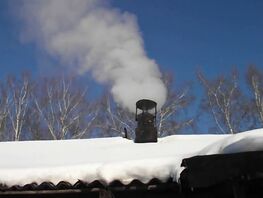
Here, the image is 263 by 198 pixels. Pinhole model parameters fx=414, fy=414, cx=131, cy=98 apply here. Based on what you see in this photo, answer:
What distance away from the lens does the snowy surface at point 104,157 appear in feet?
16.6

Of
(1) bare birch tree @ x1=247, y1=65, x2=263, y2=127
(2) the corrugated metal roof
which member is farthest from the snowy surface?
(1) bare birch tree @ x1=247, y1=65, x2=263, y2=127

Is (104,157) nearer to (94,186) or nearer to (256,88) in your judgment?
(94,186)

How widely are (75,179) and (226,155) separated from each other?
2.89m

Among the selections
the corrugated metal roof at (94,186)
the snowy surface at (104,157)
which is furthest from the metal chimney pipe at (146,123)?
the corrugated metal roof at (94,186)

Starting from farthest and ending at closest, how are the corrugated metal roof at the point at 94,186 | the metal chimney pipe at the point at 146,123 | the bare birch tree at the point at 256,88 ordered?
the bare birch tree at the point at 256,88
the metal chimney pipe at the point at 146,123
the corrugated metal roof at the point at 94,186

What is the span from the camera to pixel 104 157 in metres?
8.38

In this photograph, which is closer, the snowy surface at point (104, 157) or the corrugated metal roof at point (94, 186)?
the snowy surface at point (104, 157)

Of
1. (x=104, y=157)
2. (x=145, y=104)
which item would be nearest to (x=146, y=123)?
(x=145, y=104)

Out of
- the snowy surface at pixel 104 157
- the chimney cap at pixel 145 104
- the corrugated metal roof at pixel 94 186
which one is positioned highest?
the chimney cap at pixel 145 104

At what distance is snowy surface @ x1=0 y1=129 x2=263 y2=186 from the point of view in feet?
16.6

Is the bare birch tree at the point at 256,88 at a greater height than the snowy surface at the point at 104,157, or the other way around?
the bare birch tree at the point at 256,88

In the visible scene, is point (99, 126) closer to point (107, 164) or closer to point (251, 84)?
point (251, 84)

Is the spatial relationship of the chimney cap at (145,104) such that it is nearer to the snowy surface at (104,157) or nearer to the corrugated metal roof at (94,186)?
the snowy surface at (104,157)

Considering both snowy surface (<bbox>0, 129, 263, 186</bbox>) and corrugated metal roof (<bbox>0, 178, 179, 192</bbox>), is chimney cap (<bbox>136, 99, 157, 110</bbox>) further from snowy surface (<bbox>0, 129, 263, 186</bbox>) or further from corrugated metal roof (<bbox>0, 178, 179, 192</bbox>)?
corrugated metal roof (<bbox>0, 178, 179, 192</bbox>)
